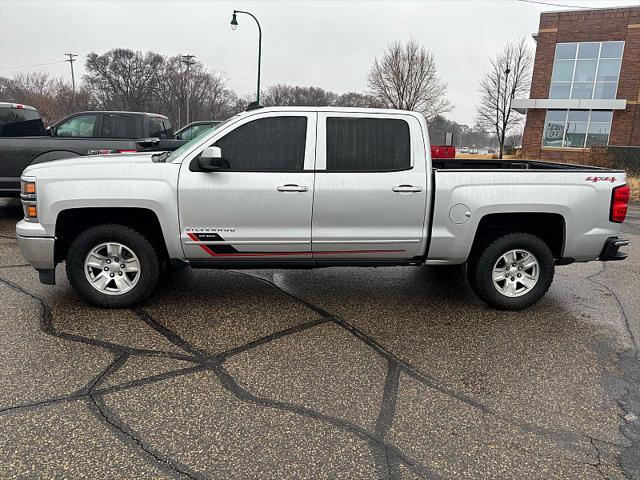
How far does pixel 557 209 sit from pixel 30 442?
14.6ft

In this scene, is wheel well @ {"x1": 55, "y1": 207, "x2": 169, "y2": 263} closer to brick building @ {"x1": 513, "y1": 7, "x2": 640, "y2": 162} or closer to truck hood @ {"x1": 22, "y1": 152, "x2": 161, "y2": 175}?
truck hood @ {"x1": 22, "y1": 152, "x2": 161, "y2": 175}

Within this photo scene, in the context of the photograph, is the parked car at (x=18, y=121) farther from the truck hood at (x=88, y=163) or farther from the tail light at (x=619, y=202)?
the tail light at (x=619, y=202)

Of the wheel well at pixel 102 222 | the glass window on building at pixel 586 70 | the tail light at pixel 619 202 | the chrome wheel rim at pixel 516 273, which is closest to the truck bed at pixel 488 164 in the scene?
the tail light at pixel 619 202

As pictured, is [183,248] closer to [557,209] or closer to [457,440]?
[457,440]

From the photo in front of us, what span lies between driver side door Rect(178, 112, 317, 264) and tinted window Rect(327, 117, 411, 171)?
0.69ft

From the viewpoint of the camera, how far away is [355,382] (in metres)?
3.32

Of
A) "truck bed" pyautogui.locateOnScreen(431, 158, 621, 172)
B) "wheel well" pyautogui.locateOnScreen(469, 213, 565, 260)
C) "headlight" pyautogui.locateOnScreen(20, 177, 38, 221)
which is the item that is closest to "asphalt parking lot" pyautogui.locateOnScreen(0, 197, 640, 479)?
"wheel well" pyautogui.locateOnScreen(469, 213, 565, 260)

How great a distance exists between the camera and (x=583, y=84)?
1097 inches

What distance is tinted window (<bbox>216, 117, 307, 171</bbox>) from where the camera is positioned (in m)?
4.36

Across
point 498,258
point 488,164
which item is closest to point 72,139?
point 488,164

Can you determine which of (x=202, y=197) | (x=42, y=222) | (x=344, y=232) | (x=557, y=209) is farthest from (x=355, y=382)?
(x=42, y=222)

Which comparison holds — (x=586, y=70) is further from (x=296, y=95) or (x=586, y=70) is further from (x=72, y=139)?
(x=296, y=95)

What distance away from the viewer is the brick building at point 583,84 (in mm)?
26672

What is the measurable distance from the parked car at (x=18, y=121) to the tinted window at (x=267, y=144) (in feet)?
20.7
